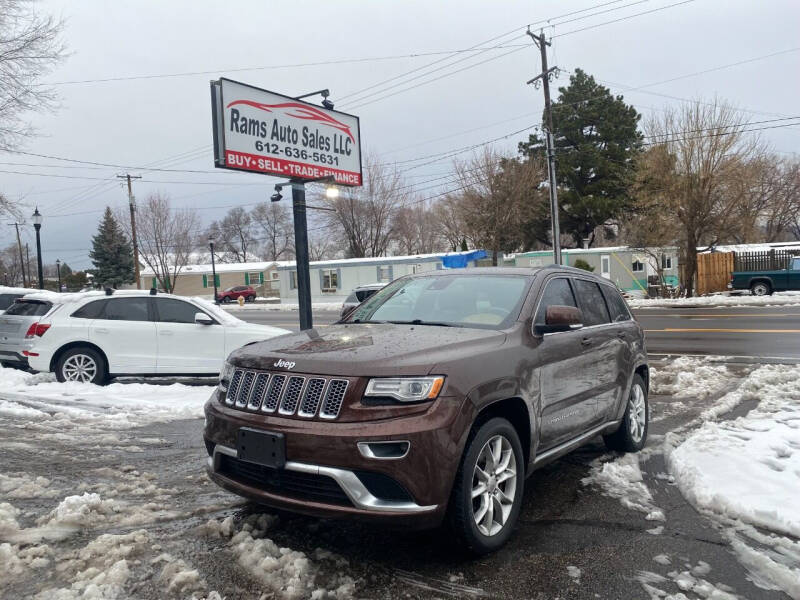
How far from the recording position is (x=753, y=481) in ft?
15.2

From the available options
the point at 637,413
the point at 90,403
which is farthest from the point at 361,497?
the point at 90,403

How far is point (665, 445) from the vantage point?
599 cm

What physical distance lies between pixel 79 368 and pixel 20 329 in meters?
1.12

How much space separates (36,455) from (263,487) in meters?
3.28

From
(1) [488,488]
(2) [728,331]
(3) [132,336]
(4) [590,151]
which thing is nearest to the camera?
(1) [488,488]

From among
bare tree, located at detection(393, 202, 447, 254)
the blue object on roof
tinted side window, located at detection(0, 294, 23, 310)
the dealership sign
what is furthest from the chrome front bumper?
bare tree, located at detection(393, 202, 447, 254)

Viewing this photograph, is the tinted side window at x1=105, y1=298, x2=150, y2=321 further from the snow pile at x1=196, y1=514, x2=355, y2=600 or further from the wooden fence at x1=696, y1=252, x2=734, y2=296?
the wooden fence at x1=696, y1=252, x2=734, y2=296

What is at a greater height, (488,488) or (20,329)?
(20,329)

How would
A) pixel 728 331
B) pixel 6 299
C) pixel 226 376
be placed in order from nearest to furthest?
pixel 226 376, pixel 6 299, pixel 728 331

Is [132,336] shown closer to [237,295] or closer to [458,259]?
[458,259]

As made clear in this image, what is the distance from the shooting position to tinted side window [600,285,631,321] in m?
5.72

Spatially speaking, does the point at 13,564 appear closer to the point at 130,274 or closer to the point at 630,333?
the point at 630,333

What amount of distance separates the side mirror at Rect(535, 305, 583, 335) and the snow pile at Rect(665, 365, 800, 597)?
1.59 m

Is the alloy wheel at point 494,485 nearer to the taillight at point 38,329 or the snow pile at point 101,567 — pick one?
the snow pile at point 101,567
